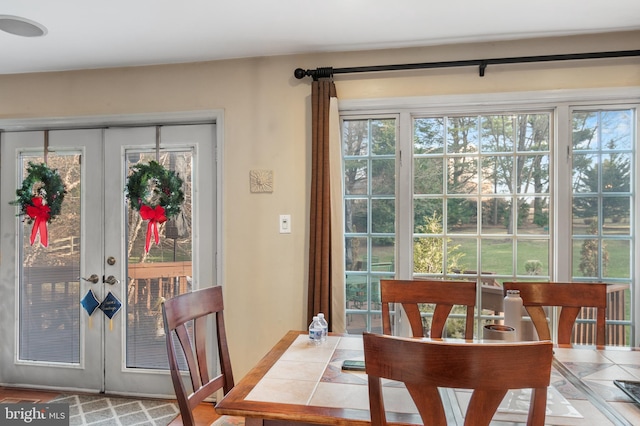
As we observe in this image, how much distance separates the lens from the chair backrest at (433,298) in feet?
6.52

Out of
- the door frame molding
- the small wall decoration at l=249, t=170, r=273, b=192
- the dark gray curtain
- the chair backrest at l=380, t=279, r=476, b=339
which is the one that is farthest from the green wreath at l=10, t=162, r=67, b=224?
the chair backrest at l=380, t=279, r=476, b=339

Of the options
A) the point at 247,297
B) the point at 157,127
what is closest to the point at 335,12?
the point at 157,127

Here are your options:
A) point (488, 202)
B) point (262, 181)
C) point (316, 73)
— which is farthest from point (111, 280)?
point (488, 202)

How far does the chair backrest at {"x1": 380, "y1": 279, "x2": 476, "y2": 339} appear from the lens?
1.99 meters

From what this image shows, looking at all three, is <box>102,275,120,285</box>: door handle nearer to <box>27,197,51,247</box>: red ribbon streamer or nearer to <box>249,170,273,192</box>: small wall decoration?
<box>27,197,51,247</box>: red ribbon streamer

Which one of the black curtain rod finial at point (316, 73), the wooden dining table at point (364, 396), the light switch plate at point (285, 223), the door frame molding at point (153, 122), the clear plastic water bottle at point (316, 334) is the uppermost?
the black curtain rod finial at point (316, 73)

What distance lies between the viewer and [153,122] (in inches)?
118

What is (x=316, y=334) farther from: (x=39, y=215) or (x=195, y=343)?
(x=39, y=215)

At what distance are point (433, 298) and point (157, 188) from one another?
78.5 inches

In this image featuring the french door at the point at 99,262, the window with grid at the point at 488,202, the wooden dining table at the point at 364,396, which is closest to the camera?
the wooden dining table at the point at 364,396

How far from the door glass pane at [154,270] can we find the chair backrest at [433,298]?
1612mm

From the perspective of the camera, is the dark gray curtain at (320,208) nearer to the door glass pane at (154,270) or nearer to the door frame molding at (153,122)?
the door frame molding at (153,122)

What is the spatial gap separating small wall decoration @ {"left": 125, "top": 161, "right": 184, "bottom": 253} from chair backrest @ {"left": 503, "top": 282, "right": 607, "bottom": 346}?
7.08 ft

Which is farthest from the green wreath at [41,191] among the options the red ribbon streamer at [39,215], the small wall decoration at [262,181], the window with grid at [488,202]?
the window with grid at [488,202]
